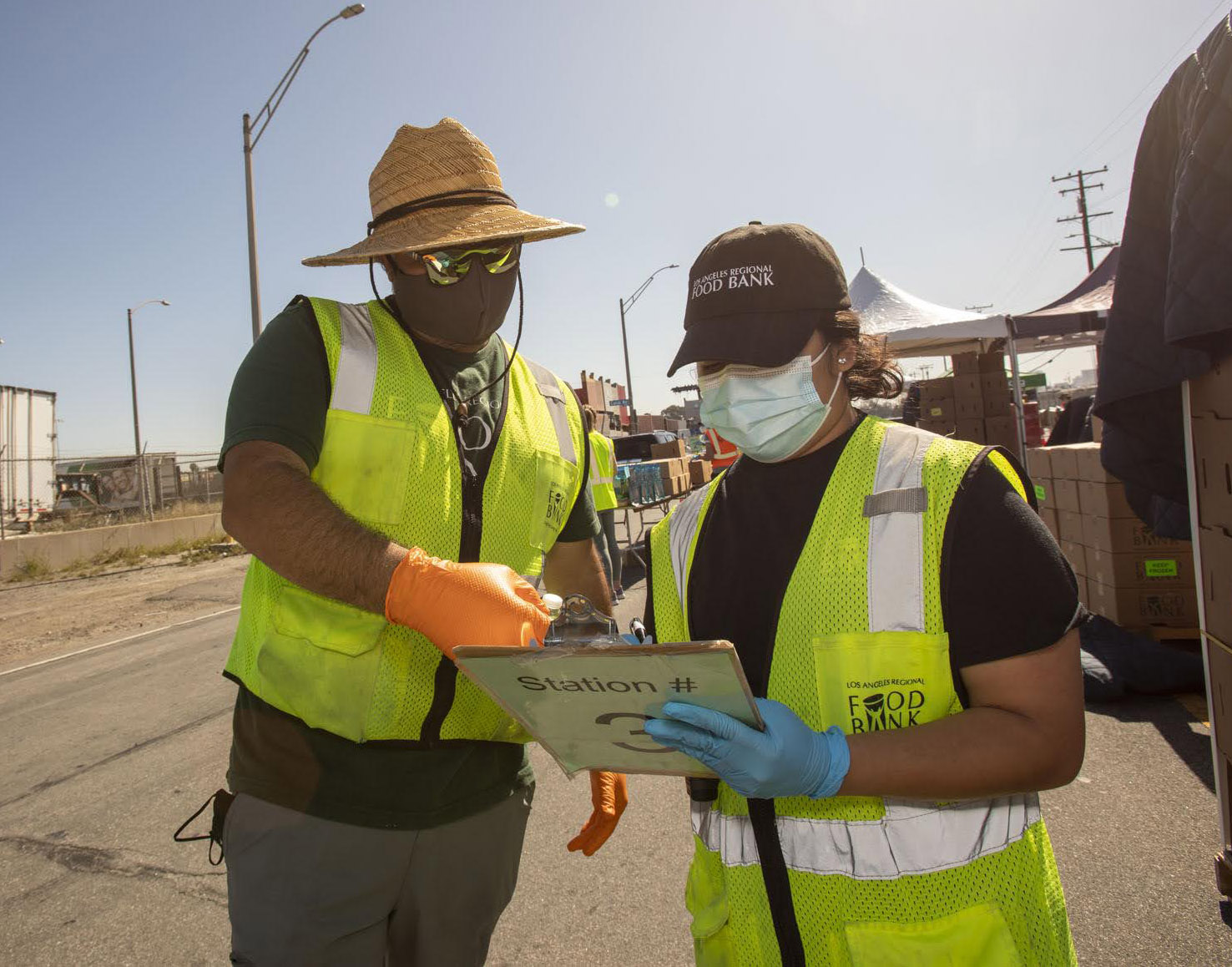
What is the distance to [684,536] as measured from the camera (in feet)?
5.49

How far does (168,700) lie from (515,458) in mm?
5431

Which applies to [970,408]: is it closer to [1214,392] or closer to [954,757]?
[1214,392]

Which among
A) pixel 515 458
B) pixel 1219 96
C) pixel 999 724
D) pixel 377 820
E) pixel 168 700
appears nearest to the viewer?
pixel 999 724

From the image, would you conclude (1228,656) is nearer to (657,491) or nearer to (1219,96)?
(1219,96)

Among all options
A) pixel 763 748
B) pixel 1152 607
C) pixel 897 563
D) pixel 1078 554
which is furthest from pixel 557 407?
pixel 1078 554

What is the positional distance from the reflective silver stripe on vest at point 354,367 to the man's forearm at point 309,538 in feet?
0.71

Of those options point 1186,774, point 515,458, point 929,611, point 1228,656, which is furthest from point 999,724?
point 1186,774

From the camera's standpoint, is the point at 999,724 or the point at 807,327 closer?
the point at 999,724

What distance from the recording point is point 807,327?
1565mm

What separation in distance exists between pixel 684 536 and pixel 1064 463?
6.36 meters

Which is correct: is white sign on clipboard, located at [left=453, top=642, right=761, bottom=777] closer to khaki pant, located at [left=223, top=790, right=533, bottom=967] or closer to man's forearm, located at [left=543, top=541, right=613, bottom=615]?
khaki pant, located at [left=223, top=790, right=533, bottom=967]

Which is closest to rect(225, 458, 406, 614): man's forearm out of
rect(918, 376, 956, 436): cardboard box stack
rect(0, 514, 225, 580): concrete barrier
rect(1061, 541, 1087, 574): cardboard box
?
rect(1061, 541, 1087, 574): cardboard box

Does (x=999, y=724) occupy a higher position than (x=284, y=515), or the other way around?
(x=284, y=515)

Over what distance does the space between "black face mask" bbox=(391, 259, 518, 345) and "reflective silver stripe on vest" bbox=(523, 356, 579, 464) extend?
289 mm
